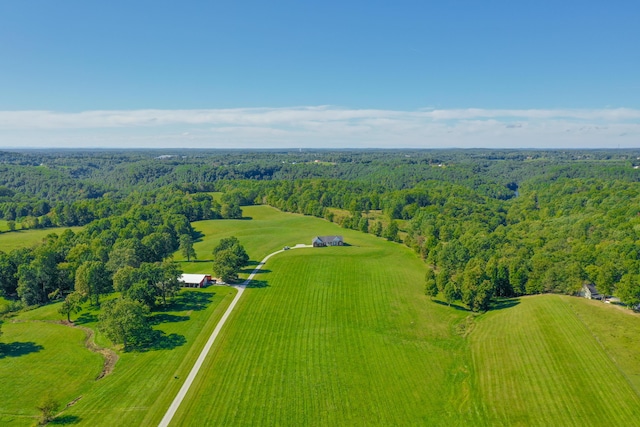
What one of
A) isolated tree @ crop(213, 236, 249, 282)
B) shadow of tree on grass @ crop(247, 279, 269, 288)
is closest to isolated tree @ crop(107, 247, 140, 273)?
isolated tree @ crop(213, 236, 249, 282)

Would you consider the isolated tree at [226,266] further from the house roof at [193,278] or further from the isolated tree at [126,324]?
the isolated tree at [126,324]

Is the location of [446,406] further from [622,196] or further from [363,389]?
[622,196]

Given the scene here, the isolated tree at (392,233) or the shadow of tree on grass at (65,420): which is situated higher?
the isolated tree at (392,233)

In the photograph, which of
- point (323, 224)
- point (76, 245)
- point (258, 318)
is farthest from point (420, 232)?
point (76, 245)

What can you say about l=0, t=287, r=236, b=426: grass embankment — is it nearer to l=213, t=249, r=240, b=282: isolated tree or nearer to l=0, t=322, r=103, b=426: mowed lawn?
l=0, t=322, r=103, b=426: mowed lawn

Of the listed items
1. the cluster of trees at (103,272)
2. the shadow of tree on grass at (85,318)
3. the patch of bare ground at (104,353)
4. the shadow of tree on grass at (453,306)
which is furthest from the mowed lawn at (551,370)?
the shadow of tree on grass at (85,318)

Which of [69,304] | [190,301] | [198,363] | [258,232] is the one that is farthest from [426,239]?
[69,304]

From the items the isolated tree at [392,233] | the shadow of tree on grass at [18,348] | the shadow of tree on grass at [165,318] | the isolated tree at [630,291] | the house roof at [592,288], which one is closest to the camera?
the shadow of tree on grass at [18,348]
